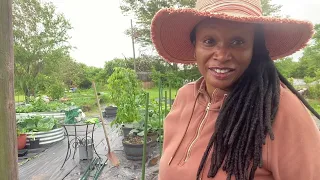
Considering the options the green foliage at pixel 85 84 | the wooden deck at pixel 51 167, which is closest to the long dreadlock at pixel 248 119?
the wooden deck at pixel 51 167

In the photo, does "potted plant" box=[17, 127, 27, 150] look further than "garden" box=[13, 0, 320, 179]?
Yes

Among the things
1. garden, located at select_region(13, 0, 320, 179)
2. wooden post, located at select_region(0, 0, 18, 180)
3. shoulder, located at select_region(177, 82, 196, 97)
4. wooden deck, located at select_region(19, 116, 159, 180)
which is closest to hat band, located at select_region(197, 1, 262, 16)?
shoulder, located at select_region(177, 82, 196, 97)

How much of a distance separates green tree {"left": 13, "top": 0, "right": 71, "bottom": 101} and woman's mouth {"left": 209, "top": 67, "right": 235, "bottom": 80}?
13197mm

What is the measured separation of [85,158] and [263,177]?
4.44m

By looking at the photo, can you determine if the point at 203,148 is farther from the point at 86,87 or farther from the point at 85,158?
the point at 86,87

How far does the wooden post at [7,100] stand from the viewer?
55.3 inches

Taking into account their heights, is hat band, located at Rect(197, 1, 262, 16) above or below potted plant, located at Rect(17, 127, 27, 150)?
above

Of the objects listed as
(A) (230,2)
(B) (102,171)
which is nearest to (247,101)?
(A) (230,2)

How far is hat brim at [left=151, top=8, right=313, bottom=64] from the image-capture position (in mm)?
920

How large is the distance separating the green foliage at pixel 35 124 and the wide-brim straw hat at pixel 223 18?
518 centimetres

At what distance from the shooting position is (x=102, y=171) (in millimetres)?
4410

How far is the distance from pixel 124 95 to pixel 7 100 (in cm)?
388

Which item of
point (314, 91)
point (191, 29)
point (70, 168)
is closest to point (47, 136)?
point (70, 168)

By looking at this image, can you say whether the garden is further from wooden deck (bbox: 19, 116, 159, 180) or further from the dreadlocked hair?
the dreadlocked hair
